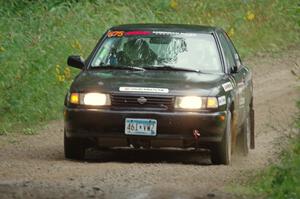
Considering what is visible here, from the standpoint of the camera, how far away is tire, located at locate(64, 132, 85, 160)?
11.9 metres

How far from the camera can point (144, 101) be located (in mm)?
11484

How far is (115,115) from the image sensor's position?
37.6ft

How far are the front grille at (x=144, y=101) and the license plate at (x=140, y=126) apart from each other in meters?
0.16

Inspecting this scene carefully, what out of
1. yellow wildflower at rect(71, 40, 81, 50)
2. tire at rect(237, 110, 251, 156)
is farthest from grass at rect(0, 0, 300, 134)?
tire at rect(237, 110, 251, 156)

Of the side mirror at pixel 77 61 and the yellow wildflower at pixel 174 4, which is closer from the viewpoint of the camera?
the side mirror at pixel 77 61

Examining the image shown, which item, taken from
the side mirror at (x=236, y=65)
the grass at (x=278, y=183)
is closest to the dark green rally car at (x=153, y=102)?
the side mirror at (x=236, y=65)

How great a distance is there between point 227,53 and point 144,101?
2072 mm

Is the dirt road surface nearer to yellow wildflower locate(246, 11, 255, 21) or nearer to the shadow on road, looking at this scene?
the shadow on road

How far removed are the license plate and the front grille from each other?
6.4 inches

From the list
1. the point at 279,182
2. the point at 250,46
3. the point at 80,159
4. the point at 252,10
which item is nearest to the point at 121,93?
the point at 80,159

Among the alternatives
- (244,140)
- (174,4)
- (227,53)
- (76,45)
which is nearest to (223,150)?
(227,53)

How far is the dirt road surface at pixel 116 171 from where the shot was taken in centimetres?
919

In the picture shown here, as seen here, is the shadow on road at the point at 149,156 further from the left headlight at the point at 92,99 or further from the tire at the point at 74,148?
the left headlight at the point at 92,99

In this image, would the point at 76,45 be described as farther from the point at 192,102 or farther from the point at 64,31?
the point at 192,102
